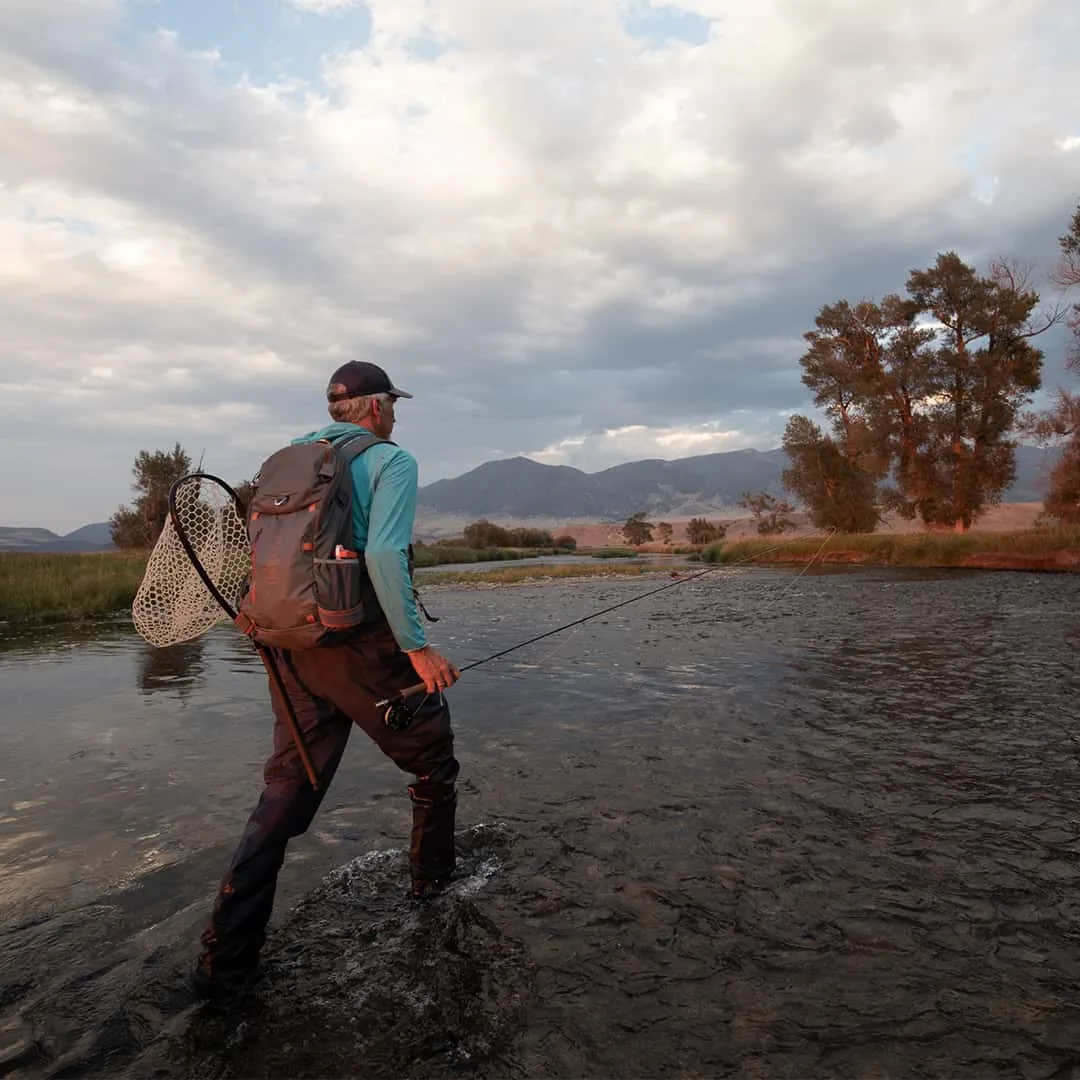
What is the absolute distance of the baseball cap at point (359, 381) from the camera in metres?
4.34

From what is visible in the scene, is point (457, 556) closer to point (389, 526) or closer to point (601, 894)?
point (601, 894)

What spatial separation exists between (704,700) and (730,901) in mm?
5329

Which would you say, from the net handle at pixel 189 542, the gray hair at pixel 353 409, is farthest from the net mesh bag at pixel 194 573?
the gray hair at pixel 353 409

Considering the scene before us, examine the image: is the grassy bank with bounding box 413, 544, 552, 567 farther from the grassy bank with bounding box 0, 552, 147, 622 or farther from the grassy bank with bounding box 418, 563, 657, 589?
the grassy bank with bounding box 0, 552, 147, 622

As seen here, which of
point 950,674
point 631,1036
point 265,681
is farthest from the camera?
point 265,681

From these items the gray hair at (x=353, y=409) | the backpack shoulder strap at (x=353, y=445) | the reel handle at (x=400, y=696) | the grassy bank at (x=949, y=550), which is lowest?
the grassy bank at (x=949, y=550)

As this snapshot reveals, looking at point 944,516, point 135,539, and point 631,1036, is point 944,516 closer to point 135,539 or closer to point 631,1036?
point 631,1036

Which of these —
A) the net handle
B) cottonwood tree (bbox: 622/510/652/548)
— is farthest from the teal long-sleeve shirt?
cottonwood tree (bbox: 622/510/652/548)

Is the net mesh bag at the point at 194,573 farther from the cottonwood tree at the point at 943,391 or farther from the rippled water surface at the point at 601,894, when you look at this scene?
the cottonwood tree at the point at 943,391

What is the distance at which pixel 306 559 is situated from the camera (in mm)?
3680

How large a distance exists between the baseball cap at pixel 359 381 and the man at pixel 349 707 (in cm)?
2

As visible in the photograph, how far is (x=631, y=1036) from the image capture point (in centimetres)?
311

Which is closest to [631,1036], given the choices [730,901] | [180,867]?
[730,901]

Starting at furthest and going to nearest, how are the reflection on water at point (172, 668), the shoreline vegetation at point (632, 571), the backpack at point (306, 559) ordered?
the shoreline vegetation at point (632, 571)
the reflection on water at point (172, 668)
the backpack at point (306, 559)
